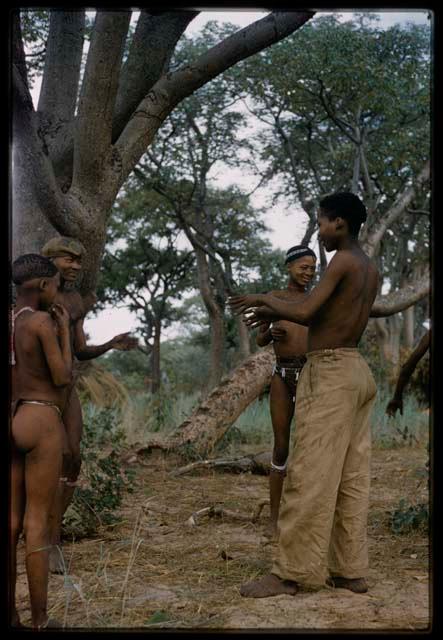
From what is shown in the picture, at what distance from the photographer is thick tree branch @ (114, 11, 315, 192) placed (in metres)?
6.29

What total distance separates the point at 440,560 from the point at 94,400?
10948mm

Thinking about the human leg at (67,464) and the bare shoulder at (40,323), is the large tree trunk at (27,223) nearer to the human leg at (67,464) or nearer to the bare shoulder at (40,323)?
the human leg at (67,464)

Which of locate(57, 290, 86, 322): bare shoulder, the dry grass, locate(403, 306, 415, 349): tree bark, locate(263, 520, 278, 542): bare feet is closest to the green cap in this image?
locate(57, 290, 86, 322): bare shoulder

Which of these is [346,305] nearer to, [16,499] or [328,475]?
[328,475]

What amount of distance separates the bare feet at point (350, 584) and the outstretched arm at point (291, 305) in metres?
1.44

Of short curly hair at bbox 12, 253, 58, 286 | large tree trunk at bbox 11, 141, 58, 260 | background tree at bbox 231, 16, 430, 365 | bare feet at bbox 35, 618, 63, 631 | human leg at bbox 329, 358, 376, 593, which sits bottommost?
bare feet at bbox 35, 618, 63, 631

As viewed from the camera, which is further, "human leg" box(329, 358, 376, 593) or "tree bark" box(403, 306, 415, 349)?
"tree bark" box(403, 306, 415, 349)

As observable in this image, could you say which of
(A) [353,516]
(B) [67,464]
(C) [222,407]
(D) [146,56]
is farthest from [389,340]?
(A) [353,516]

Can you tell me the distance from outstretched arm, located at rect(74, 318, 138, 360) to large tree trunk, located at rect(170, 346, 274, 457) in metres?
4.08

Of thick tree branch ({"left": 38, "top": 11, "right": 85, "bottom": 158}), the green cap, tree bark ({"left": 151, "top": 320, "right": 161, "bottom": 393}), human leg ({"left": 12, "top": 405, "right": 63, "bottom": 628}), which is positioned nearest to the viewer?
human leg ({"left": 12, "top": 405, "right": 63, "bottom": 628})

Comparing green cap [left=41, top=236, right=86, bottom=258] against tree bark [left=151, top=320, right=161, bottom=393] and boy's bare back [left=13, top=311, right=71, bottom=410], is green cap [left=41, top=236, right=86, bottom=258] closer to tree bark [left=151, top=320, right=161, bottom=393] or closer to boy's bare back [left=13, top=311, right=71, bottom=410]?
boy's bare back [left=13, top=311, right=71, bottom=410]

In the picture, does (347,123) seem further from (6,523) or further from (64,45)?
(6,523)

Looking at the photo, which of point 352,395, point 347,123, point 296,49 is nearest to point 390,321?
point 347,123

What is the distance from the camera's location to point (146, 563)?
501cm
